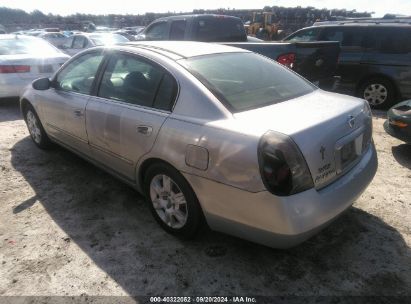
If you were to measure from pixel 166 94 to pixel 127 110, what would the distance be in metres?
0.46

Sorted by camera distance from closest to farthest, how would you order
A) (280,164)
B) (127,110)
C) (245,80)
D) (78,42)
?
(280,164)
(245,80)
(127,110)
(78,42)

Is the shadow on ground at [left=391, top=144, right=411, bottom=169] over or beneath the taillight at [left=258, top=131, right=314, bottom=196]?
beneath

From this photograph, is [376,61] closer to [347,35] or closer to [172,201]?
[347,35]

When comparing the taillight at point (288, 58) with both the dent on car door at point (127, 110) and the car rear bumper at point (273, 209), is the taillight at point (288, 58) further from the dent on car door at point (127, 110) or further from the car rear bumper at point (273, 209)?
the car rear bumper at point (273, 209)

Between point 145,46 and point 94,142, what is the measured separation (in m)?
1.09

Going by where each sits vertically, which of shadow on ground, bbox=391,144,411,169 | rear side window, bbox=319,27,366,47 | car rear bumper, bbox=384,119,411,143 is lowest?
→ shadow on ground, bbox=391,144,411,169

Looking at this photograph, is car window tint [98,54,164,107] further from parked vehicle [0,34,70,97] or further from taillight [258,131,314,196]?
parked vehicle [0,34,70,97]

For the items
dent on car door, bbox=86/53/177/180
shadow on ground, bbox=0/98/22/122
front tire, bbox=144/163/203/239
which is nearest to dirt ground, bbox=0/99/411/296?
front tire, bbox=144/163/203/239

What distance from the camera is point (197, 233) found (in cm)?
290

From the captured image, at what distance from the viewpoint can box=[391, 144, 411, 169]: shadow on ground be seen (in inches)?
180

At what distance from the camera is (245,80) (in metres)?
3.04

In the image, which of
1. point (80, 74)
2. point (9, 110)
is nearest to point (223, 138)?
point (80, 74)

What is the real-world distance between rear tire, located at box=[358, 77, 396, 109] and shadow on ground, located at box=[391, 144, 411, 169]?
2.47 metres

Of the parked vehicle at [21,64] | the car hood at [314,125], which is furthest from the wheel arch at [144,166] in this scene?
the parked vehicle at [21,64]
